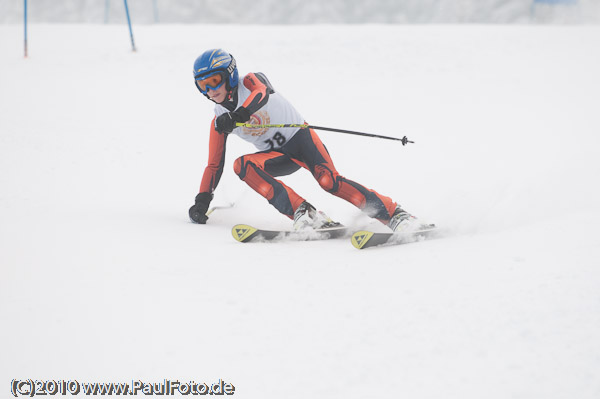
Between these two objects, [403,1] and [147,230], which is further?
[403,1]

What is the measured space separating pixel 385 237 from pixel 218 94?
145 centimetres

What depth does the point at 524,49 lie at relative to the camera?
10852 mm

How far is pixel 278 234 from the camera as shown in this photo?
3391 millimetres

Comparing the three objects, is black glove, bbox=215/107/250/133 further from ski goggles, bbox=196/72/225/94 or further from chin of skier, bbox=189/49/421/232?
ski goggles, bbox=196/72/225/94

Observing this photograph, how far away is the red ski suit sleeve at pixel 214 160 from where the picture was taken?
155 inches

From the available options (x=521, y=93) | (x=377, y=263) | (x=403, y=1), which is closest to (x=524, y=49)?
(x=521, y=93)

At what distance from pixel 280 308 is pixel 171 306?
17.4 inches

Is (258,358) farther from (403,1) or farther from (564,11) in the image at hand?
(403,1)

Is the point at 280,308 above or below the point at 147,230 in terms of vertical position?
above

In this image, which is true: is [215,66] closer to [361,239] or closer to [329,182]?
[329,182]

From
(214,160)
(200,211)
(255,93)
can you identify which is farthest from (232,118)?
(200,211)

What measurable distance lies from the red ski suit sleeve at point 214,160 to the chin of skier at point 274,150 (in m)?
0.21

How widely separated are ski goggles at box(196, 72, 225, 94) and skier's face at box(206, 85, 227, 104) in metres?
0.02

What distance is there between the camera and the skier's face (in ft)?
11.6
